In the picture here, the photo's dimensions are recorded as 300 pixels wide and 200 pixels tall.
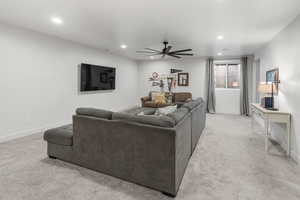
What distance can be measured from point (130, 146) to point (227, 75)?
21.0ft

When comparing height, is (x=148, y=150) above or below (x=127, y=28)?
below

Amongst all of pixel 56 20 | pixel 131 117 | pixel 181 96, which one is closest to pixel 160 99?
pixel 181 96

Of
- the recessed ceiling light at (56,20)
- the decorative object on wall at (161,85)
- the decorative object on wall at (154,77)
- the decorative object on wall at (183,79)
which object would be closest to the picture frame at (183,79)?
the decorative object on wall at (183,79)

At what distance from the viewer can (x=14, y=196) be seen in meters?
1.71

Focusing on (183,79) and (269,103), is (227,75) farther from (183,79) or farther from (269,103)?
(269,103)

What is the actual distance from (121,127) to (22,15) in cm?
286

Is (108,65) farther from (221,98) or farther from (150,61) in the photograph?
(221,98)

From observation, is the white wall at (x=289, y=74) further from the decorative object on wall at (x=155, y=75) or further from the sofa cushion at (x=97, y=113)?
the decorative object on wall at (x=155, y=75)

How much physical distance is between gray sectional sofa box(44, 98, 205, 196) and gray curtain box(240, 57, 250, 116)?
563 cm

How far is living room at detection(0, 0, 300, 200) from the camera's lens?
71.9 inches

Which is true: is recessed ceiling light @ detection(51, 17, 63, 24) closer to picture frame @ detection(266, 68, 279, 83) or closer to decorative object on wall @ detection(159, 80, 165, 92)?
picture frame @ detection(266, 68, 279, 83)

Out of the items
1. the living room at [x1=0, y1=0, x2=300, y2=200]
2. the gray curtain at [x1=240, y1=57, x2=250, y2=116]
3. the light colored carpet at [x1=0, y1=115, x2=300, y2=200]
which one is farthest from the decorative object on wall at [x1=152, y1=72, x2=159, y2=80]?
the light colored carpet at [x1=0, y1=115, x2=300, y2=200]

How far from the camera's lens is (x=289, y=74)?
2.91 meters

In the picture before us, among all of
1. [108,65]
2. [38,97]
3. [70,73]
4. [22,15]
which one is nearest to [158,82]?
[108,65]
